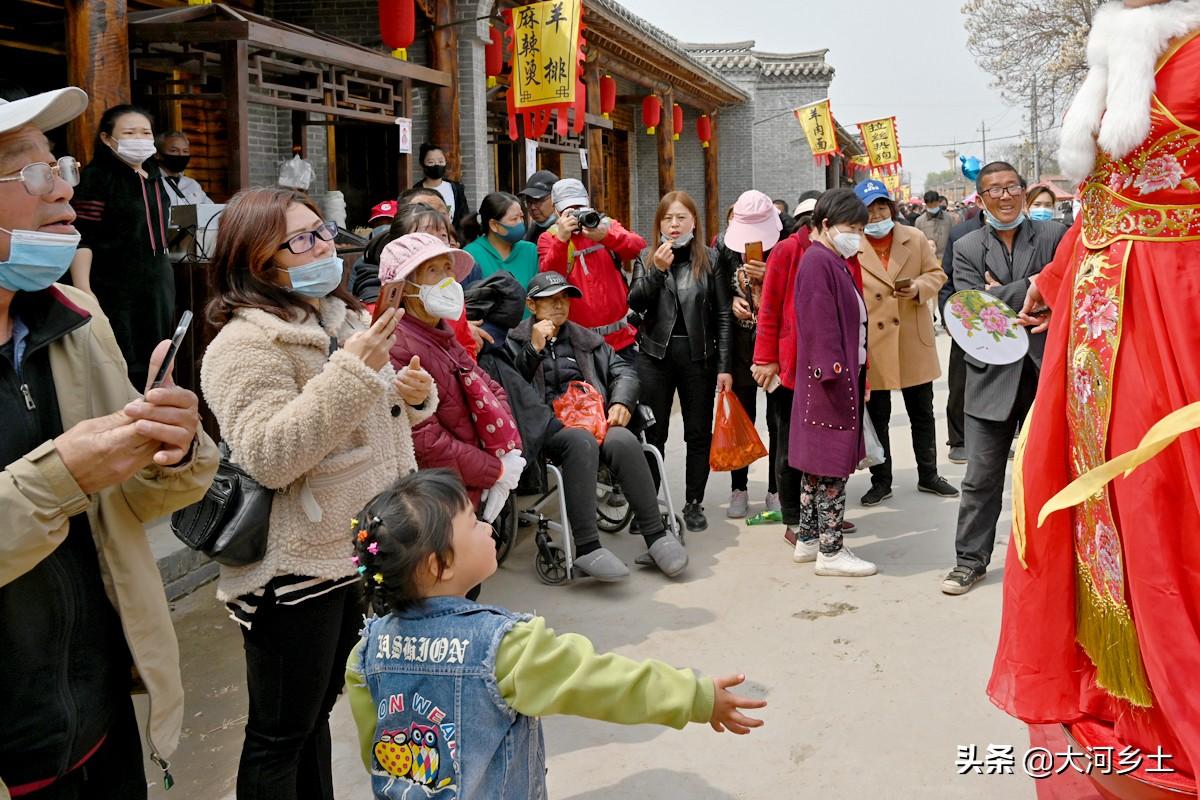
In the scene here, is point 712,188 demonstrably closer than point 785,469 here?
No

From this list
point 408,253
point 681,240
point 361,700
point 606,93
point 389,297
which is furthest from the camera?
point 606,93

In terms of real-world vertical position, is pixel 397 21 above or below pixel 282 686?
above

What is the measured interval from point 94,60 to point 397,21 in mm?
3381

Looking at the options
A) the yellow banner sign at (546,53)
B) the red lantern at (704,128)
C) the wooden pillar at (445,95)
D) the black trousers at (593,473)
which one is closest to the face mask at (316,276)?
the black trousers at (593,473)

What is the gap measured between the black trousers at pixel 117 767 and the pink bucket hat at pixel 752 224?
4.40 m

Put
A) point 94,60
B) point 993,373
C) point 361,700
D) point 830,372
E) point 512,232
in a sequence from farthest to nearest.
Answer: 1. point 512,232
2. point 94,60
3. point 830,372
4. point 993,373
5. point 361,700

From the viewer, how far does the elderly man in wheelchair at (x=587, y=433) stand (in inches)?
200

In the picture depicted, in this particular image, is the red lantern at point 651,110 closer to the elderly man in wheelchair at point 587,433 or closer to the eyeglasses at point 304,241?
the elderly man in wheelchair at point 587,433

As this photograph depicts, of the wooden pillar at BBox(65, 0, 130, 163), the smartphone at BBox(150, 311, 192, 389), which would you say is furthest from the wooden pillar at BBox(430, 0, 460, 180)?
the smartphone at BBox(150, 311, 192, 389)

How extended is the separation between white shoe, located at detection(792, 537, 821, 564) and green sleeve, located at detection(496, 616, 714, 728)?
11.4 feet

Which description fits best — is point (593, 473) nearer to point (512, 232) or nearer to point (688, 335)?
point (688, 335)

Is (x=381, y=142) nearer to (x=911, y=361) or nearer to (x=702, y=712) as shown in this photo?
(x=911, y=361)

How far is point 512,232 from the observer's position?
583cm

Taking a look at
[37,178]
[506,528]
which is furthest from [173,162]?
[37,178]
